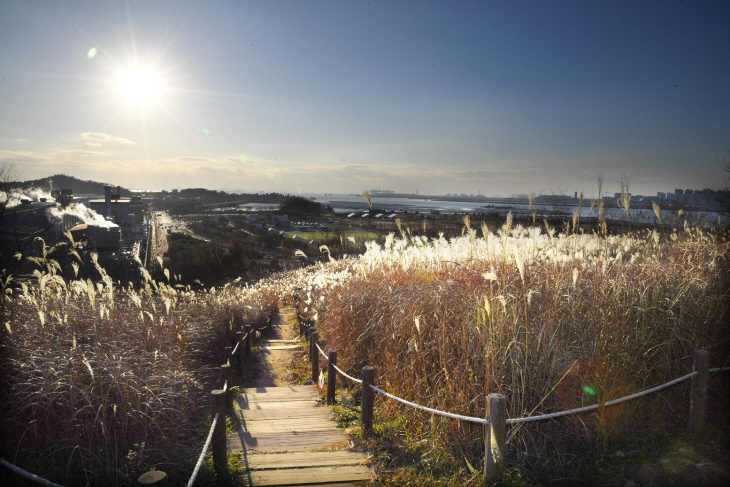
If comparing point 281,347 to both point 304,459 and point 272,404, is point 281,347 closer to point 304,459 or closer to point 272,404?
point 272,404

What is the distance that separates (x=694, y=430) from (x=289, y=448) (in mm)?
3935

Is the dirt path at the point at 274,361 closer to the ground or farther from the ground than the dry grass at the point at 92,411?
closer to the ground

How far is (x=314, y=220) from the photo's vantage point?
52781 millimetres

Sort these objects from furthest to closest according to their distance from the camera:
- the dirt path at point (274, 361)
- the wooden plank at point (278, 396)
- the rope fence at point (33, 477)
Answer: the dirt path at point (274, 361)
the wooden plank at point (278, 396)
the rope fence at point (33, 477)

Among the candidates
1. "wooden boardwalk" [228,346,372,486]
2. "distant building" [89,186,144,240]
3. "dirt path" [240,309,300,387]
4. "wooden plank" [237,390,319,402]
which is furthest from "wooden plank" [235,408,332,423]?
"distant building" [89,186,144,240]

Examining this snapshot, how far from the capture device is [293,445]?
4.09 meters

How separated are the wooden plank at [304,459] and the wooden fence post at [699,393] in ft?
10.4

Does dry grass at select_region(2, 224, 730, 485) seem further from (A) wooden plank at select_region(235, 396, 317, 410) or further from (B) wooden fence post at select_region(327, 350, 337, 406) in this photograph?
(A) wooden plank at select_region(235, 396, 317, 410)

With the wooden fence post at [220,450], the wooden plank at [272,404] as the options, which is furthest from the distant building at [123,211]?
the wooden fence post at [220,450]

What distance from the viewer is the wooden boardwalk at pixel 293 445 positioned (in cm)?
347

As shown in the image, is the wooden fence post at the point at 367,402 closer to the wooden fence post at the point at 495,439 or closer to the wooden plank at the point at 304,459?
the wooden plank at the point at 304,459

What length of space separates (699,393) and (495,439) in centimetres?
226

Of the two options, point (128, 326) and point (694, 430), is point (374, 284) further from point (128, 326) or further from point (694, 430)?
point (694, 430)

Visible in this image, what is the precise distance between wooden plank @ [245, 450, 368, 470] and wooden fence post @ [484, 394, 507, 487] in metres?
1.18
